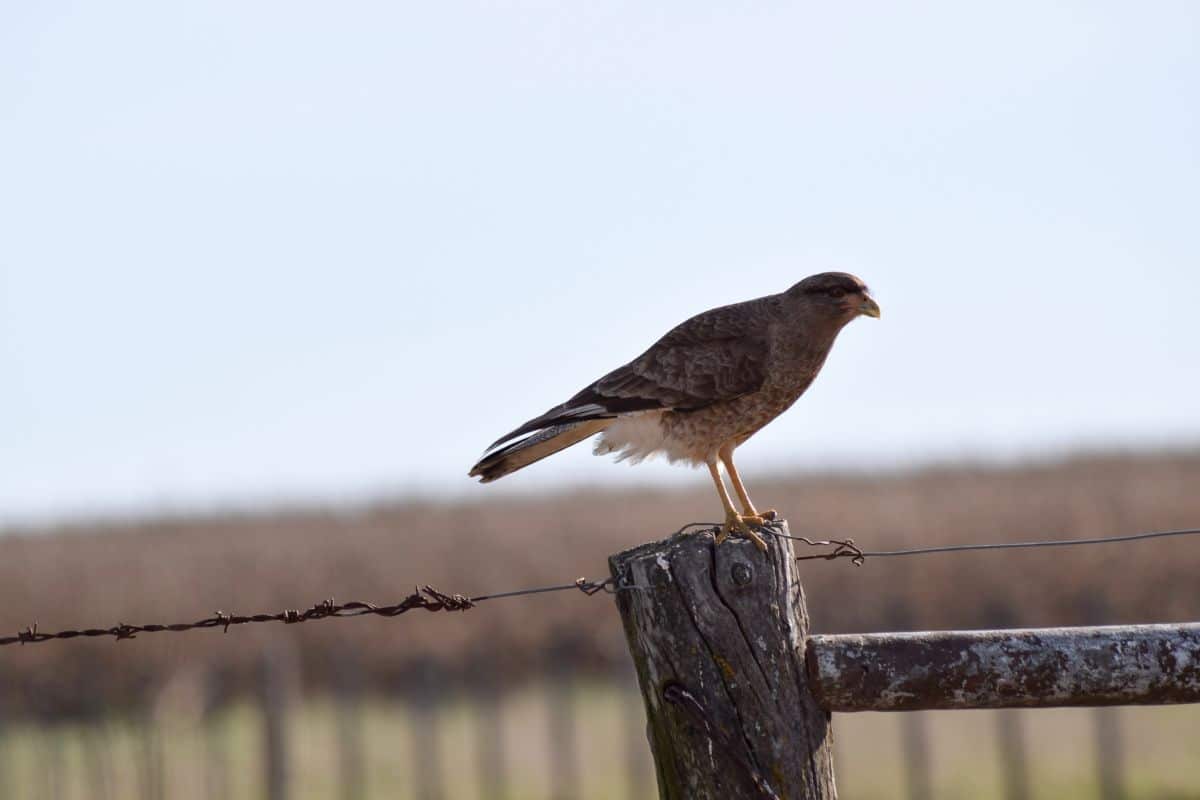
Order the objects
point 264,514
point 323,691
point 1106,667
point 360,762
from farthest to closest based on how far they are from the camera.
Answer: point 264,514
point 323,691
point 360,762
point 1106,667

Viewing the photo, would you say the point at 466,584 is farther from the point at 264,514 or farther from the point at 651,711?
the point at 651,711

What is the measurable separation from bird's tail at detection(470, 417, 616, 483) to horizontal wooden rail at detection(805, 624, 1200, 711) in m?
2.18

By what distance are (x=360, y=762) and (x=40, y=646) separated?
6051 mm

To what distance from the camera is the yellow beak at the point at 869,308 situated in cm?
573

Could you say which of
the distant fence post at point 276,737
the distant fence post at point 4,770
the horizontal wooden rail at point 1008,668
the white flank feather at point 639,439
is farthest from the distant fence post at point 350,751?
the horizontal wooden rail at point 1008,668

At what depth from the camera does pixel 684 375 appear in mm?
5508

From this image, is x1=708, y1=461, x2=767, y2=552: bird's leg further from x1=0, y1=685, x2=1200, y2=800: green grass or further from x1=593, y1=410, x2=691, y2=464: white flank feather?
x1=0, y1=685, x2=1200, y2=800: green grass

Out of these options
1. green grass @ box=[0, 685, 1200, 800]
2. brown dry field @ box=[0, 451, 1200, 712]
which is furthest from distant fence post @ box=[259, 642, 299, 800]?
brown dry field @ box=[0, 451, 1200, 712]

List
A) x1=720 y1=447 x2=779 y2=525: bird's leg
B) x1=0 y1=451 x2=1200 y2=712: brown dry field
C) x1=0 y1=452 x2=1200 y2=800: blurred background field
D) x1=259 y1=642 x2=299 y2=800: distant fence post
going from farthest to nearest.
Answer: x1=0 y1=451 x2=1200 y2=712: brown dry field
x1=0 y1=452 x2=1200 y2=800: blurred background field
x1=259 y1=642 x2=299 y2=800: distant fence post
x1=720 y1=447 x2=779 y2=525: bird's leg

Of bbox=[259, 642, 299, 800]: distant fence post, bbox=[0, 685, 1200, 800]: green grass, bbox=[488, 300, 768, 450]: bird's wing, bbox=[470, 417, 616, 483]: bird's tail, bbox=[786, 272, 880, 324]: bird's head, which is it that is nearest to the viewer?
bbox=[470, 417, 616, 483]: bird's tail

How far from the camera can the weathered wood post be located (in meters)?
3.03

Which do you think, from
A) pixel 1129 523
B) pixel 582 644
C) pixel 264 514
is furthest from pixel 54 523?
pixel 1129 523

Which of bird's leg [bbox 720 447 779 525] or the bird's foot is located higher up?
bird's leg [bbox 720 447 779 525]

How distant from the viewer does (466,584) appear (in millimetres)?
19719
